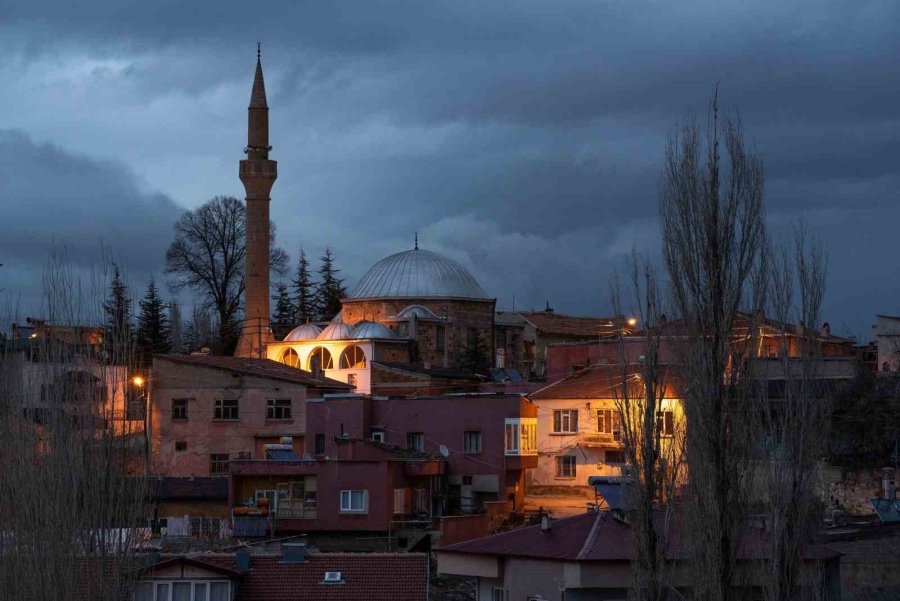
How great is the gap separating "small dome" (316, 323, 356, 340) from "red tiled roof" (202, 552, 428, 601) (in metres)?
29.8

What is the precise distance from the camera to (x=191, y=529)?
30.9 metres

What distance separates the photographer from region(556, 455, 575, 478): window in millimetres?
37594

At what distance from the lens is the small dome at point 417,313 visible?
182 ft

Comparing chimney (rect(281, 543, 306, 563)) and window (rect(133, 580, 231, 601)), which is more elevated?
chimney (rect(281, 543, 306, 563))

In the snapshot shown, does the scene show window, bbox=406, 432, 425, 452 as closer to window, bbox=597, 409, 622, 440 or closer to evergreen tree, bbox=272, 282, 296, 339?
window, bbox=597, 409, 622, 440

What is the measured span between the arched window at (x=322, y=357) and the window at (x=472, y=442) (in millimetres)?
15051

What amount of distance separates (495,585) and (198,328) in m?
47.8

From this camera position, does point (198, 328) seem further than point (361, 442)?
Yes

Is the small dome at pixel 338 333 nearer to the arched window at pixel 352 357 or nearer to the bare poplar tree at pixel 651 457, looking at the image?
the arched window at pixel 352 357

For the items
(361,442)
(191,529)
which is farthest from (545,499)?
(191,529)

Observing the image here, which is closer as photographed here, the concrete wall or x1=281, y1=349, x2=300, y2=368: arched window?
the concrete wall

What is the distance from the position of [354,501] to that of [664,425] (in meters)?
13.2

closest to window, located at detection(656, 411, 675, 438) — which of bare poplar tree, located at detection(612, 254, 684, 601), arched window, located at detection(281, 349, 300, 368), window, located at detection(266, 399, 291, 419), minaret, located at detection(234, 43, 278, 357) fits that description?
bare poplar tree, located at detection(612, 254, 684, 601)

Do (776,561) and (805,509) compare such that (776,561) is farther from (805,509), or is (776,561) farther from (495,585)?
(495,585)
